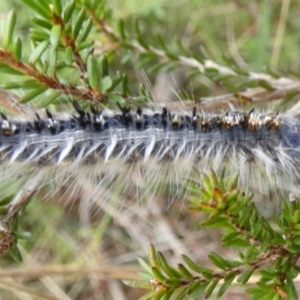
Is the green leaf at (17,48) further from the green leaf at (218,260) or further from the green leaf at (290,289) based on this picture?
the green leaf at (290,289)

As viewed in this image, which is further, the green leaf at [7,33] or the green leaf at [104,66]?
the green leaf at [104,66]

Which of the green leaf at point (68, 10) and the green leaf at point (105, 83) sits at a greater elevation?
the green leaf at point (68, 10)

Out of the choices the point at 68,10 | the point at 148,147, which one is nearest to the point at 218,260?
the point at 148,147

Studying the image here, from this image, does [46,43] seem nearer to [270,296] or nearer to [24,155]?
[24,155]

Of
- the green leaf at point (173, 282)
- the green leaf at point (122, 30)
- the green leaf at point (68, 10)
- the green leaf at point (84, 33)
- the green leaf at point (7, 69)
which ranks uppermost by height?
the green leaf at point (68, 10)

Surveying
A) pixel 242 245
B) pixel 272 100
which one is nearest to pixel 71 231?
pixel 272 100

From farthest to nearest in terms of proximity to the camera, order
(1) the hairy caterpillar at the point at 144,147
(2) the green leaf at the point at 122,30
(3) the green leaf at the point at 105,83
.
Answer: (2) the green leaf at the point at 122,30, (1) the hairy caterpillar at the point at 144,147, (3) the green leaf at the point at 105,83

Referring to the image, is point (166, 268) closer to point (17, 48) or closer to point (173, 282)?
point (173, 282)

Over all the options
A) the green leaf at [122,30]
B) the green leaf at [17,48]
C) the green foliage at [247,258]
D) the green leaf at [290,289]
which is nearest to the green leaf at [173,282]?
the green foliage at [247,258]

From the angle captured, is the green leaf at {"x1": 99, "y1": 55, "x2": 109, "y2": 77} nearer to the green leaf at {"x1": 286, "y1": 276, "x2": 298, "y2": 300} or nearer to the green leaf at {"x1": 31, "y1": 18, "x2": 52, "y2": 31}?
the green leaf at {"x1": 31, "y1": 18, "x2": 52, "y2": 31}
